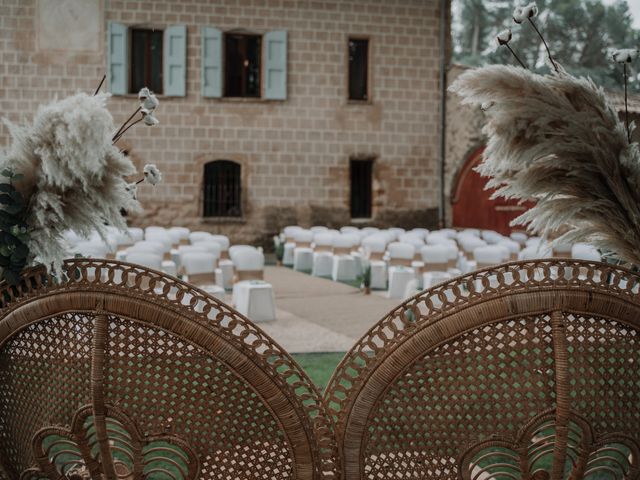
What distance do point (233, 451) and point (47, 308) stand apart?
0.63 meters

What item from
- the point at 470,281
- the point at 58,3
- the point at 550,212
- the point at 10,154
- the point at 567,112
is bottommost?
the point at 470,281

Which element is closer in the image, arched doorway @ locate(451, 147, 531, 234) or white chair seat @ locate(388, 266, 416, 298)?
white chair seat @ locate(388, 266, 416, 298)

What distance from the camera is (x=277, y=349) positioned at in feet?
6.67

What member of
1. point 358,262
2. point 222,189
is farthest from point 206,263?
point 222,189

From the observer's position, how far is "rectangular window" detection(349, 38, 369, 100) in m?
16.9

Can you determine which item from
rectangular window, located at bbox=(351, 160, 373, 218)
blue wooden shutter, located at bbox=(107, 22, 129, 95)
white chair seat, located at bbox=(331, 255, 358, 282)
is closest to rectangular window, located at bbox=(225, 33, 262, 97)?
blue wooden shutter, located at bbox=(107, 22, 129, 95)

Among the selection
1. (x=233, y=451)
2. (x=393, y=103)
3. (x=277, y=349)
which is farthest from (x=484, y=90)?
(x=393, y=103)

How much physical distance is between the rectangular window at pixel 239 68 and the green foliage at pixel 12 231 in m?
14.7

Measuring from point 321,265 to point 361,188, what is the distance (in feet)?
15.8

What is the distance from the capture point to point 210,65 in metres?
16.0

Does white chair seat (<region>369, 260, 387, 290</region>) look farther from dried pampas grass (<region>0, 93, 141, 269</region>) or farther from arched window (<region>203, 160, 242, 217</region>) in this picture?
dried pampas grass (<region>0, 93, 141, 269</region>)

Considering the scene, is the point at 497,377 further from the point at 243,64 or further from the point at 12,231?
the point at 243,64

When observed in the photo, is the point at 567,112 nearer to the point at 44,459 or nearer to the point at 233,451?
the point at 233,451

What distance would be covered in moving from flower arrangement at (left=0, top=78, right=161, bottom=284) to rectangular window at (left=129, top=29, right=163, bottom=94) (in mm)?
14600
